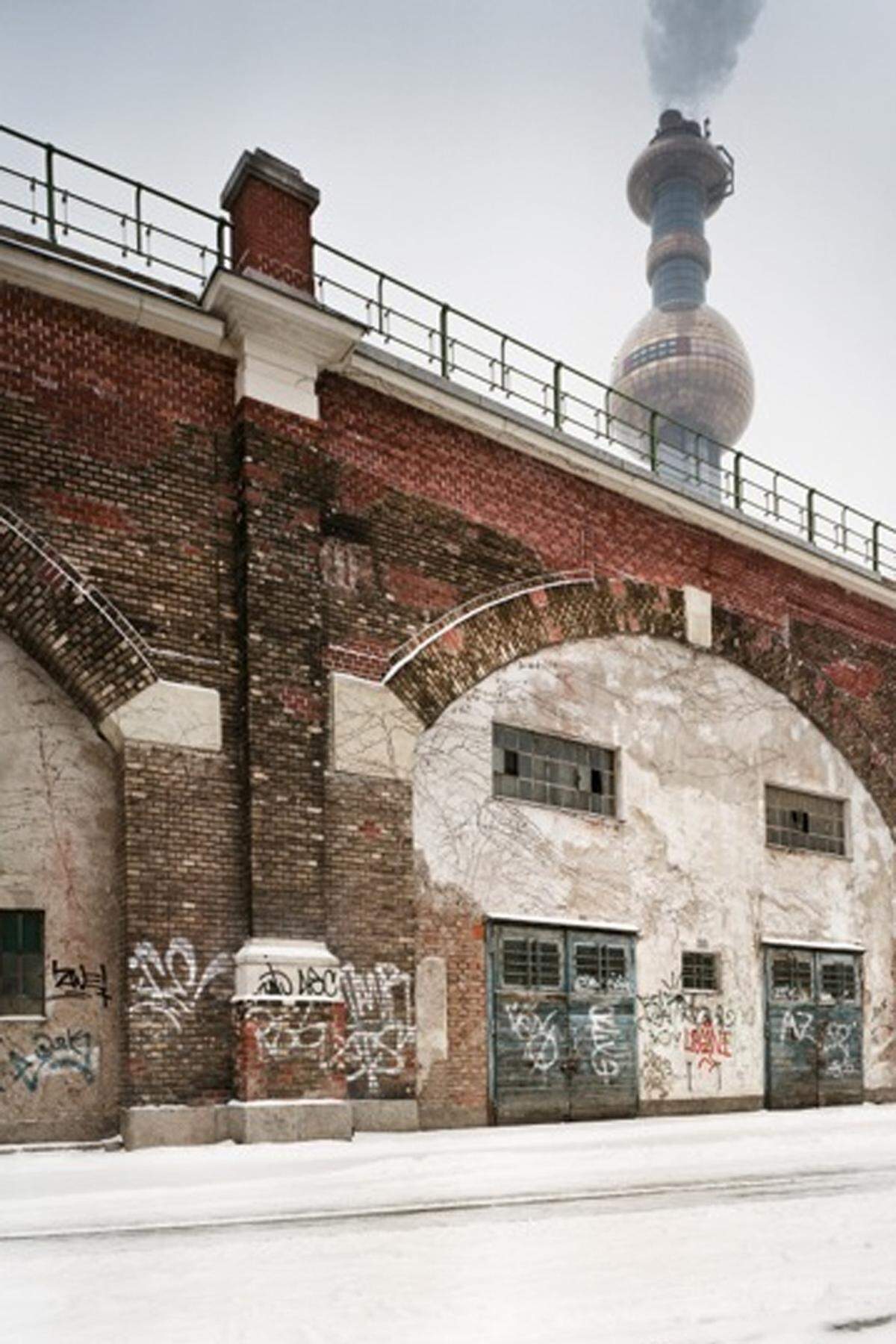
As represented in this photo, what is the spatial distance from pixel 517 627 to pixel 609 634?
1721mm

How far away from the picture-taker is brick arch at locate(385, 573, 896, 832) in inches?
559

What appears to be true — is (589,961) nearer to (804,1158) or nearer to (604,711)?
(604,711)

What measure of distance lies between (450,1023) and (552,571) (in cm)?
557

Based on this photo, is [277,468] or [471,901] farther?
[471,901]

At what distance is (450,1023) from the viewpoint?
13.7 metres

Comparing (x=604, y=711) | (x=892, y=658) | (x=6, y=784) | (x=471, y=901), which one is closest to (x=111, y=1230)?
(x=6, y=784)

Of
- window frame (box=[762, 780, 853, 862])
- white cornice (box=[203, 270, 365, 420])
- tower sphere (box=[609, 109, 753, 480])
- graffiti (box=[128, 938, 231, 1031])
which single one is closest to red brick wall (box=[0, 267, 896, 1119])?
graffiti (box=[128, 938, 231, 1031])

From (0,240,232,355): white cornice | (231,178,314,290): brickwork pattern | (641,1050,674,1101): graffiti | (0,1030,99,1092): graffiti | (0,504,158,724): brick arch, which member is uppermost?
(231,178,314,290): brickwork pattern

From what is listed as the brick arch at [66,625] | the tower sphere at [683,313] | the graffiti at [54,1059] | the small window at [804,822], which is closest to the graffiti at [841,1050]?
the small window at [804,822]

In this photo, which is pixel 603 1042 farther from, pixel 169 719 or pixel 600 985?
pixel 169 719

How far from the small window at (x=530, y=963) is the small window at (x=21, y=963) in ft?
17.0

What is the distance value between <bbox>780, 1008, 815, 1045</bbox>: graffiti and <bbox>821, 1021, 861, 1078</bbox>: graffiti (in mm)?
334

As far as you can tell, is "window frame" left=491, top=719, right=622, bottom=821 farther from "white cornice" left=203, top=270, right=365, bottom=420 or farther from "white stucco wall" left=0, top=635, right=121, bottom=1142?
"white stucco wall" left=0, top=635, right=121, bottom=1142

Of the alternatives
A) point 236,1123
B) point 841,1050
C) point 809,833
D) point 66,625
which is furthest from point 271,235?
point 841,1050
